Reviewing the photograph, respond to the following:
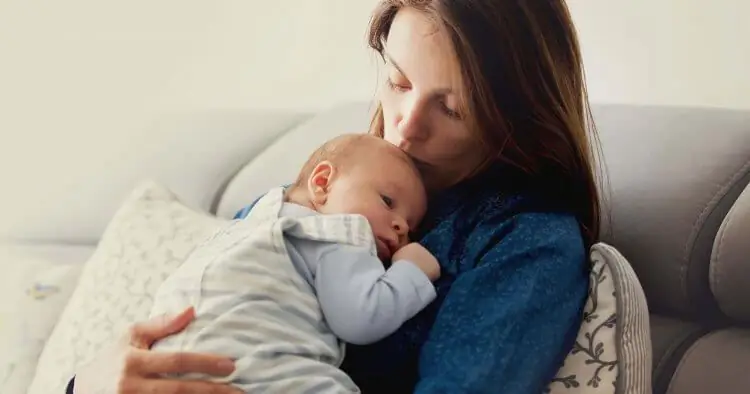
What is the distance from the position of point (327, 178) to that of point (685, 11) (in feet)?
2.61

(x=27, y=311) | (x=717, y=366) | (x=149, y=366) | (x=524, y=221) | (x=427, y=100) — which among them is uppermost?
(x=427, y=100)

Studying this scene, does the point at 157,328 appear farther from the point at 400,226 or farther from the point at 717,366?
the point at 717,366

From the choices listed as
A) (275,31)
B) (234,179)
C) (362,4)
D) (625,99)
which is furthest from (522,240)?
(275,31)

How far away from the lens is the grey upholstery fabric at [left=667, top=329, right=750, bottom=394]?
109 centimetres

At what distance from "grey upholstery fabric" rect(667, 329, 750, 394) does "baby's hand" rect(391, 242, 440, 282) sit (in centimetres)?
35

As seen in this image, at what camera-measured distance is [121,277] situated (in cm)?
143

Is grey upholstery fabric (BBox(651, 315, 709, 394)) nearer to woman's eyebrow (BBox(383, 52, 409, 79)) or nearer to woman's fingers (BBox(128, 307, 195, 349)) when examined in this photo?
woman's eyebrow (BBox(383, 52, 409, 79))

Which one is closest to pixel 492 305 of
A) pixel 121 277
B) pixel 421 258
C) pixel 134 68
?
pixel 421 258

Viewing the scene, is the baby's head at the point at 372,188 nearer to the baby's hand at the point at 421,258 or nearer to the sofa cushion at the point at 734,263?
the baby's hand at the point at 421,258

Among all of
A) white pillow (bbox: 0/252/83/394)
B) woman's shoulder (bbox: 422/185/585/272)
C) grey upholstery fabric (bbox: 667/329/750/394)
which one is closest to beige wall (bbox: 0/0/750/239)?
white pillow (bbox: 0/252/83/394)

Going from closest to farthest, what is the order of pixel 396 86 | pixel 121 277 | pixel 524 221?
pixel 524 221 < pixel 396 86 < pixel 121 277

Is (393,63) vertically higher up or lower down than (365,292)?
higher up

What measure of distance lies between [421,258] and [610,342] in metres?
0.23

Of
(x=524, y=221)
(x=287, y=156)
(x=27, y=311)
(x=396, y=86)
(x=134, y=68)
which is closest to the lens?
(x=524, y=221)
